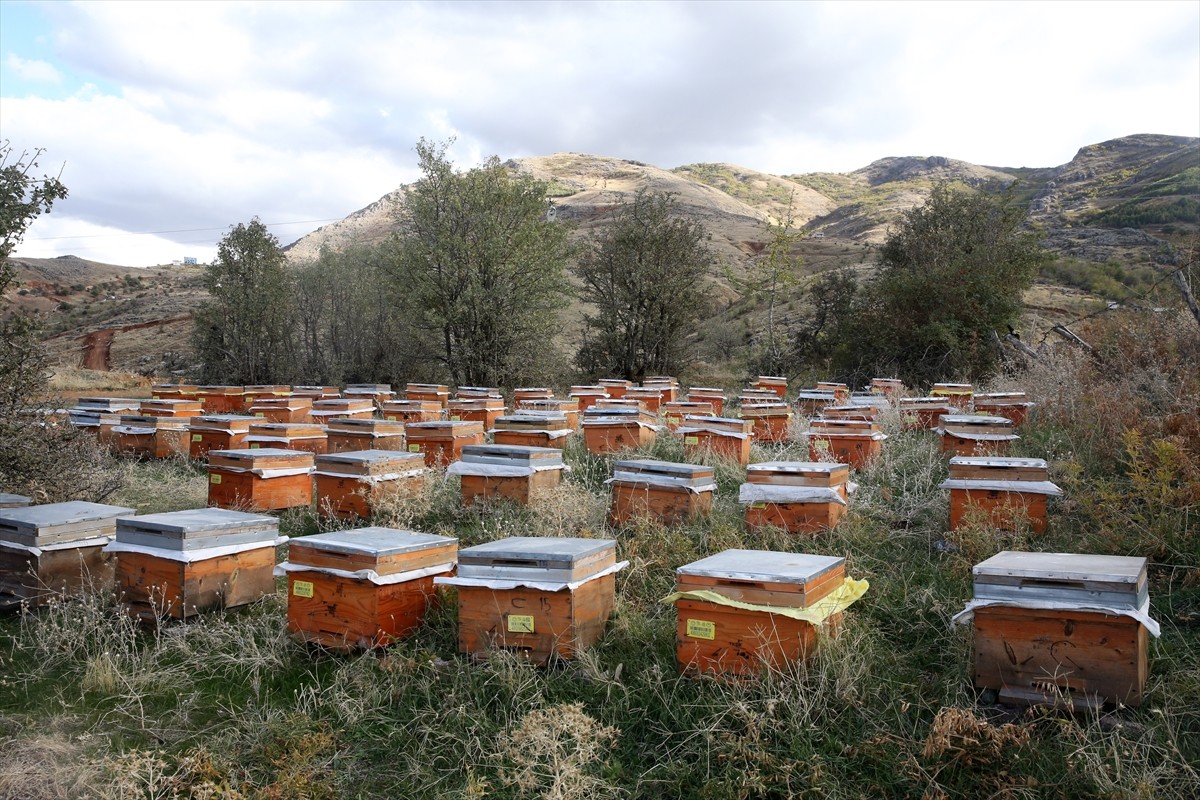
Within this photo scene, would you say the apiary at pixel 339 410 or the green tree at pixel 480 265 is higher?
the green tree at pixel 480 265

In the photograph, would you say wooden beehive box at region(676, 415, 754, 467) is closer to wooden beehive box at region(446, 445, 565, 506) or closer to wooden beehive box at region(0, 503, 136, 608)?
wooden beehive box at region(446, 445, 565, 506)

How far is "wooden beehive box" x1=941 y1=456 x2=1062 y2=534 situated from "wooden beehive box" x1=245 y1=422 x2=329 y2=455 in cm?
706

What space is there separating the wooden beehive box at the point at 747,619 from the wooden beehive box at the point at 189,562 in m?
3.25

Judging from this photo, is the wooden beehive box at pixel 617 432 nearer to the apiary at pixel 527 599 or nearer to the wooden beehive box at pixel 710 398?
the wooden beehive box at pixel 710 398

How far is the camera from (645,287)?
22.4 meters

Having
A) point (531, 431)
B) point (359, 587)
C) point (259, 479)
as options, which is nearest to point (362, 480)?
point (259, 479)

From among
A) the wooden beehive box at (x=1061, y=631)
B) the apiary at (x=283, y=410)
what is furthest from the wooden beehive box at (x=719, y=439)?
the apiary at (x=283, y=410)

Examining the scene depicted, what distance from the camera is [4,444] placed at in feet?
24.3

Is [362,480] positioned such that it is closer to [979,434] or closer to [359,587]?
[359,587]

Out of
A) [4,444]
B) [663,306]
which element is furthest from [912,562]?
[663,306]

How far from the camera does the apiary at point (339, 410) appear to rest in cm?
1216

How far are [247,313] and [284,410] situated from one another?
12501 millimetres

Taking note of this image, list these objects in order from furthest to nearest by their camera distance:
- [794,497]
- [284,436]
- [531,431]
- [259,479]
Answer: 1. [284,436]
2. [531,431]
3. [259,479]
4. [794,497]

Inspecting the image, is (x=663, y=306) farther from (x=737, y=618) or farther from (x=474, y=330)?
(x=737, y=618)
